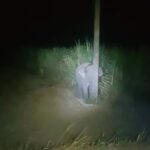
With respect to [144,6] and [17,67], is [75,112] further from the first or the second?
[144,6]

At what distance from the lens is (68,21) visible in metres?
6.11

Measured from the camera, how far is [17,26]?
626cm

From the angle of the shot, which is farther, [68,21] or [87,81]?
[68,21]

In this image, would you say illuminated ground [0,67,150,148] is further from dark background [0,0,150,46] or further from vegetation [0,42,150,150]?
dark background [0,0,150,46]

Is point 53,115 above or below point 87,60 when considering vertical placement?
below

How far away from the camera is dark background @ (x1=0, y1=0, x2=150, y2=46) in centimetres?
604

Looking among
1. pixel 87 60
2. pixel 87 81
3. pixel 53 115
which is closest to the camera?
pixel 53 115

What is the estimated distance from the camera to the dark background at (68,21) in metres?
6.04

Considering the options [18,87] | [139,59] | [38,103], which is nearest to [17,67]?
[18,87]

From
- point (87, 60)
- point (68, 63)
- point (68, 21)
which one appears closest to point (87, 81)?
point (87, 60)

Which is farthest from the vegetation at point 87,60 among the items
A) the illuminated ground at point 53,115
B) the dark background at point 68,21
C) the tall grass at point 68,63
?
the dark background at point 68,21

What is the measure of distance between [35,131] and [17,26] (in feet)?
7.07

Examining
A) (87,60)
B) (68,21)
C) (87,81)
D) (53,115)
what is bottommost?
(53,115)

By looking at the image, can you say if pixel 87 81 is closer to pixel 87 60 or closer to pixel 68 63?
pixel 87 60
